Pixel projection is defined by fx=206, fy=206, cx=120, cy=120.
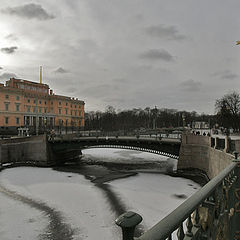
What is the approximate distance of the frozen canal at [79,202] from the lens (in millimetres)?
11945

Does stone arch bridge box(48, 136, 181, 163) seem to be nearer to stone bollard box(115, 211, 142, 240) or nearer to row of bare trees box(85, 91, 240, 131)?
row of bare trees box(85, 91, 240, 131)

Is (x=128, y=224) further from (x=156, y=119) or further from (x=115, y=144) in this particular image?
(x=156, y=119)

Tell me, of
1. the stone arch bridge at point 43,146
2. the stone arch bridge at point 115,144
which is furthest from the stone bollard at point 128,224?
the stone arch bridge at point 43,146

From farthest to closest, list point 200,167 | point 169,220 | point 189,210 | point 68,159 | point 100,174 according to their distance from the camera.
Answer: point 68,159 < point 100,174 < point 200,167 < point 189,210 < point 169,220

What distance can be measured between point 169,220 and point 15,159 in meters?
37.8

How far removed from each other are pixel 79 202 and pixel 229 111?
48.4m

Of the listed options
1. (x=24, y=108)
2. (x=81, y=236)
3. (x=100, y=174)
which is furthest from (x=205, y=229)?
(x=24, y=108)

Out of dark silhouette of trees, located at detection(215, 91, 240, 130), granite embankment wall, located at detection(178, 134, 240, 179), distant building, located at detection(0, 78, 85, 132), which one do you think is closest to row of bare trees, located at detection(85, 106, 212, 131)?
distant building, located at detection(0, 78, 85, 132)

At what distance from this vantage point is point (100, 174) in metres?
27.2

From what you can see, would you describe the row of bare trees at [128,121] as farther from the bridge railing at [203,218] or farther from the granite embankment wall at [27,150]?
the bridge railing at [203,218]

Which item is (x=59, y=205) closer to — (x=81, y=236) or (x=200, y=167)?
(x=81, y=236)

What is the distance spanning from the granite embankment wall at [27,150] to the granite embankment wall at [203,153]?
72.5 ft

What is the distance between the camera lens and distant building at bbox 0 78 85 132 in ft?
184

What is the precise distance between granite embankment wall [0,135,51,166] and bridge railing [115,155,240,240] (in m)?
33.9
